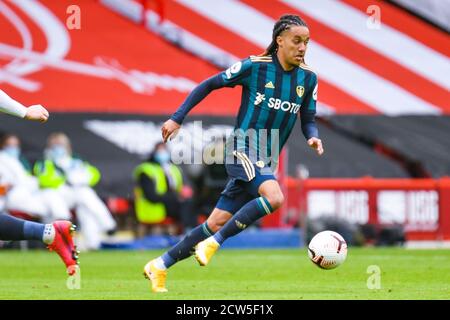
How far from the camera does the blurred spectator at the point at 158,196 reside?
18219mm

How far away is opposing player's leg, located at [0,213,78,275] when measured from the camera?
9.27m

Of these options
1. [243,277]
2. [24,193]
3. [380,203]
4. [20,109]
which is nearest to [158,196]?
[24,193]

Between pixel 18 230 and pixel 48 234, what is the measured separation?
0.75 feet

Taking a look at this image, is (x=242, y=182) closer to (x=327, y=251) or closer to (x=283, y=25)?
A: (x=327, y=251)

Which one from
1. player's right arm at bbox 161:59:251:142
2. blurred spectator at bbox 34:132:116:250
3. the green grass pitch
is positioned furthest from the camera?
blurred spectator at bbox 34:132:116:250

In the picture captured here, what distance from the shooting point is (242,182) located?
938cm

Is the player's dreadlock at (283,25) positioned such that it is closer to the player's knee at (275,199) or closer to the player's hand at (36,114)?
the player's knee at (275,199)

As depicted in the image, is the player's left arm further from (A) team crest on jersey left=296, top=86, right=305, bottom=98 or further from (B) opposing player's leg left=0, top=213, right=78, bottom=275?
(B) opposing player's leg left=0, top=213, right=78, bottom=275

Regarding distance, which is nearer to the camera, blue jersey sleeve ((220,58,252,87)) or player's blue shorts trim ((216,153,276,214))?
player's blue shorts trim ((216,153,276,214))

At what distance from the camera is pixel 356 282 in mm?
10281

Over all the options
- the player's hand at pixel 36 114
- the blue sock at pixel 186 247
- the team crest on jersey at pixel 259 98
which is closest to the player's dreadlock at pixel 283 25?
the team crest on jersey at pixel 259 98

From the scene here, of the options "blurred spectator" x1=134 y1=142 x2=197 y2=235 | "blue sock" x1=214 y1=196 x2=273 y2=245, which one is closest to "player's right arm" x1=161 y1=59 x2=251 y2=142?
"blue sock" x1=214 y1=196 x2=273 y2=245

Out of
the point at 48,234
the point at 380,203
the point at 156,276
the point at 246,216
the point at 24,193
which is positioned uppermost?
the point at 380,203

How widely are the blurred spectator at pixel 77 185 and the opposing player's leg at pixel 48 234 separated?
8.52 metres
